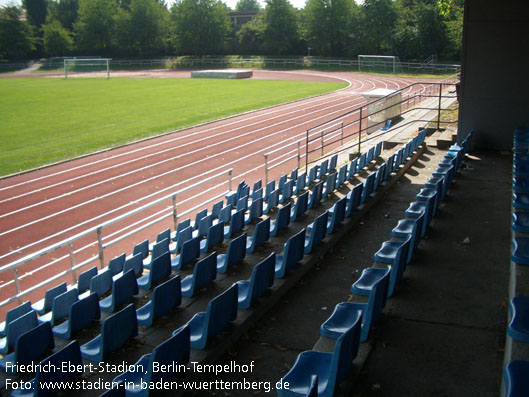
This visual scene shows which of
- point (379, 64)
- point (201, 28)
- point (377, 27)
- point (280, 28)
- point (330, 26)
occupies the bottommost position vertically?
point (379, 64)

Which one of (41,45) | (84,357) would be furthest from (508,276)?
(41,45)

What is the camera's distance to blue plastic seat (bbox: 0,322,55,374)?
536cm

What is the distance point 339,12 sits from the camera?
74500 millimetres

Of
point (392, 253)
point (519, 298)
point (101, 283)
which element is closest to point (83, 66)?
point (101, 283)

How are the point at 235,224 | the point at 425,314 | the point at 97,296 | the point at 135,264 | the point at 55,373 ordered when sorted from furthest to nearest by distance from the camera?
the point at 235,224, the point at 135,264, the point at 97,296, the point at 425,314, the point at 55,373

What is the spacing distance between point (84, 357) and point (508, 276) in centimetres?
539

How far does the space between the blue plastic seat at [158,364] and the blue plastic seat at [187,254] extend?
3249 millimetres

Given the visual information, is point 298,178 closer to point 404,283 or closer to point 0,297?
point 404,283

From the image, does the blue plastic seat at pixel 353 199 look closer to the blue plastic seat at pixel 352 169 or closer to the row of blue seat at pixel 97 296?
the row of blue seat at pixel 97 296

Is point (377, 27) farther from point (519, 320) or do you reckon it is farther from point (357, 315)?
point (519, 320)

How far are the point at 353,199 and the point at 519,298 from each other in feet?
17.4

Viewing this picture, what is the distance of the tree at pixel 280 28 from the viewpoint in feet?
254

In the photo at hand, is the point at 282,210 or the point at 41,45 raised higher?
the point at 41,45

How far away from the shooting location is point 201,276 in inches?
278
